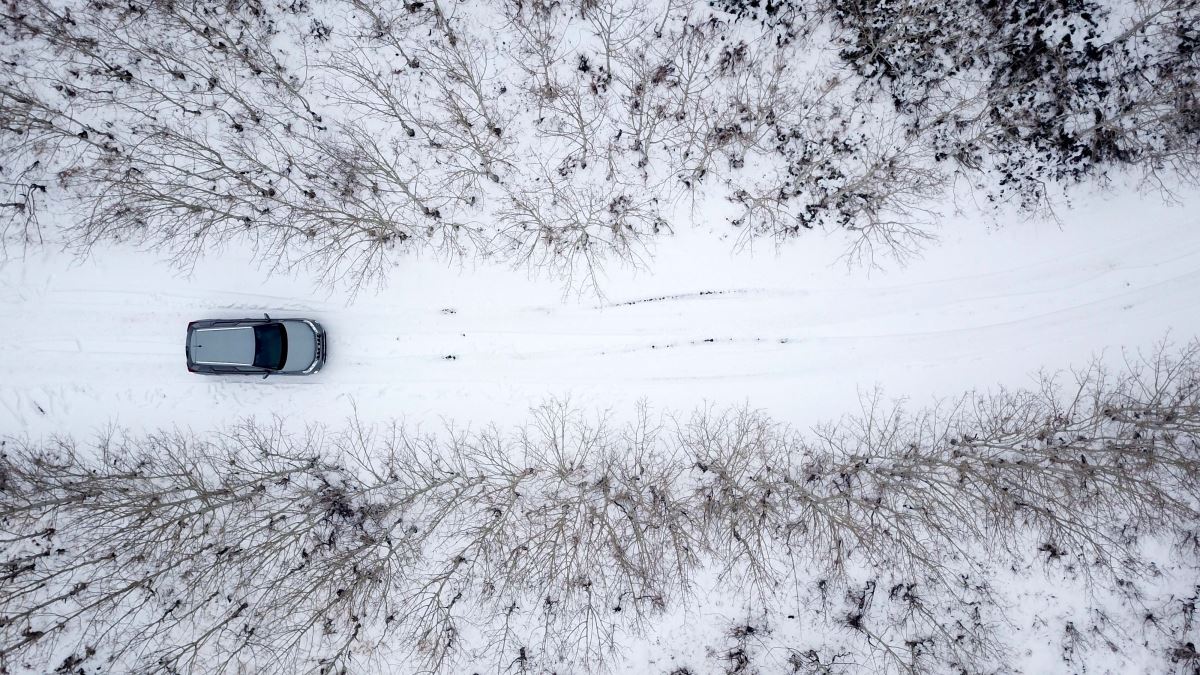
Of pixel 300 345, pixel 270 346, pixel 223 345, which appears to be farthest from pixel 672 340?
pixel 223 345

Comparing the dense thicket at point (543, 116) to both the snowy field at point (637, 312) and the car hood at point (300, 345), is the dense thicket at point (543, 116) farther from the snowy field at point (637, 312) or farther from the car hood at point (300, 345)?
the car hood at point (300, 345)

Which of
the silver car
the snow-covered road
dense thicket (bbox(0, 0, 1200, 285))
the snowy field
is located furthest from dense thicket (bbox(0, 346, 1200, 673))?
dense thicket (bbox(0, 0, 1200, 285))

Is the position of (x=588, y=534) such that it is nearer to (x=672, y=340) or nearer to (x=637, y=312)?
(x=672, y=340)

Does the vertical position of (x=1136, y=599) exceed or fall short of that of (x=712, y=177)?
it falls short

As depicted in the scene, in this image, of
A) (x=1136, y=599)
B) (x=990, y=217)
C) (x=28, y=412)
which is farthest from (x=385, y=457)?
(x=1136, y=599)

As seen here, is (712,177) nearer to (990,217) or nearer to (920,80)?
(920,80)

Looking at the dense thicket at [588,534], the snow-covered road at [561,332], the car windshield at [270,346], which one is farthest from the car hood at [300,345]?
the dense thicket at [588,534]

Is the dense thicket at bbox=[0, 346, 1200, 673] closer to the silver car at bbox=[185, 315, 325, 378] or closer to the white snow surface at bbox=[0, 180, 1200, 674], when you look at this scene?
the white snow surface at bbox=[0, 180, 1200, 674]
